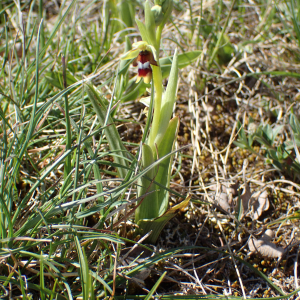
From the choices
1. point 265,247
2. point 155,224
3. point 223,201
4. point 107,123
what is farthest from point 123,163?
point 265,247

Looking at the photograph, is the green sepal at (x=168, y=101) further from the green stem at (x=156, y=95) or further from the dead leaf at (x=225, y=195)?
the dead leaf at (x=225, y=195)

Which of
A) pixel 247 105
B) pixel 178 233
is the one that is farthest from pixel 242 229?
pixel 247 105

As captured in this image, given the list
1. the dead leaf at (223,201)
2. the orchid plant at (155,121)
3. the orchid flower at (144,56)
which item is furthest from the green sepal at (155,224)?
the orchid flower at (144,56)

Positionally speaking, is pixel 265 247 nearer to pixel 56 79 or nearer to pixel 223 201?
pixel 223 201

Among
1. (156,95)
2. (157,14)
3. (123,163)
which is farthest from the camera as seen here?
(123,163)

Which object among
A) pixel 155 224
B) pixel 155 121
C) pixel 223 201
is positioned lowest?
pixel 223 201

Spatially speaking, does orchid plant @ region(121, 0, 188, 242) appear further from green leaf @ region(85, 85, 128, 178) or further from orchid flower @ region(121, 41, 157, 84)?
green leaf @ region(85, 85, 128, 178)

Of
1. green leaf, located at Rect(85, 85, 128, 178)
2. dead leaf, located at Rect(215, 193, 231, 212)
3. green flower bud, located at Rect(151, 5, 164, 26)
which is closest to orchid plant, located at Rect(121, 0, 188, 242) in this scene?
green flower bud, located at Rect(151, 5, 164, 26)

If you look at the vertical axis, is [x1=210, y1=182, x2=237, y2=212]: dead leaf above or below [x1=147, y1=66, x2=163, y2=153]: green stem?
below
